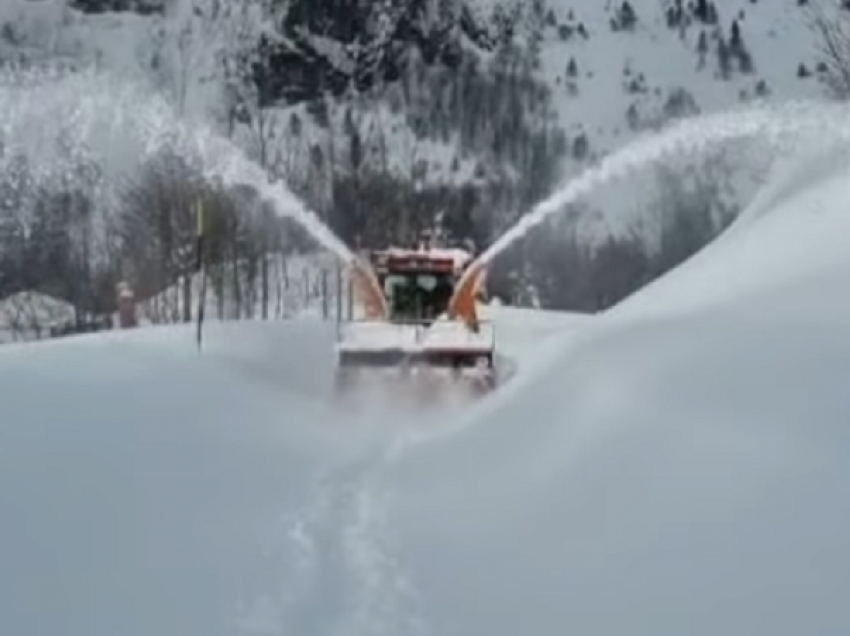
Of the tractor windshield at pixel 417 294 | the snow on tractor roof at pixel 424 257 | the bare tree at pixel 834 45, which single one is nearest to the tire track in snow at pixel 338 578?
the tractor windshield at pixel 417 294

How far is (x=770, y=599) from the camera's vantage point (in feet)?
23.2

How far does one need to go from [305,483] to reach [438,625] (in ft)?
12.5

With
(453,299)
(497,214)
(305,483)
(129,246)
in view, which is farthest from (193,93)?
(305,483)

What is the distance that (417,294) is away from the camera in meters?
18.1

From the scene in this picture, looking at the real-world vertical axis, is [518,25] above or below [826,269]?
above

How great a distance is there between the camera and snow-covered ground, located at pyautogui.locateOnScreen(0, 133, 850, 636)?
7.51 meters

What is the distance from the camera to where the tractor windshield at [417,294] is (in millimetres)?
18031

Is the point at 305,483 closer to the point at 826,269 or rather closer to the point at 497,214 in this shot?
the point at 826,269

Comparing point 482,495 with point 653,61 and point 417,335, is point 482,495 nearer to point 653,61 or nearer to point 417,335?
point 417,335

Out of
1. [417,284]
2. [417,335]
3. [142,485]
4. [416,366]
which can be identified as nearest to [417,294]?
[417,284]

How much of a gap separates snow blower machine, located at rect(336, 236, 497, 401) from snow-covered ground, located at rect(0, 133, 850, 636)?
0.58 meters

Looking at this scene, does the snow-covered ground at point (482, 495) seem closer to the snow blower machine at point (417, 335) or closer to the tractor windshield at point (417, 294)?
the snow blower machine at point (417, 335)

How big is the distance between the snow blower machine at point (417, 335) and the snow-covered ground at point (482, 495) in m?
0.58

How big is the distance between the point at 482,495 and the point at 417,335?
19.7 feet
